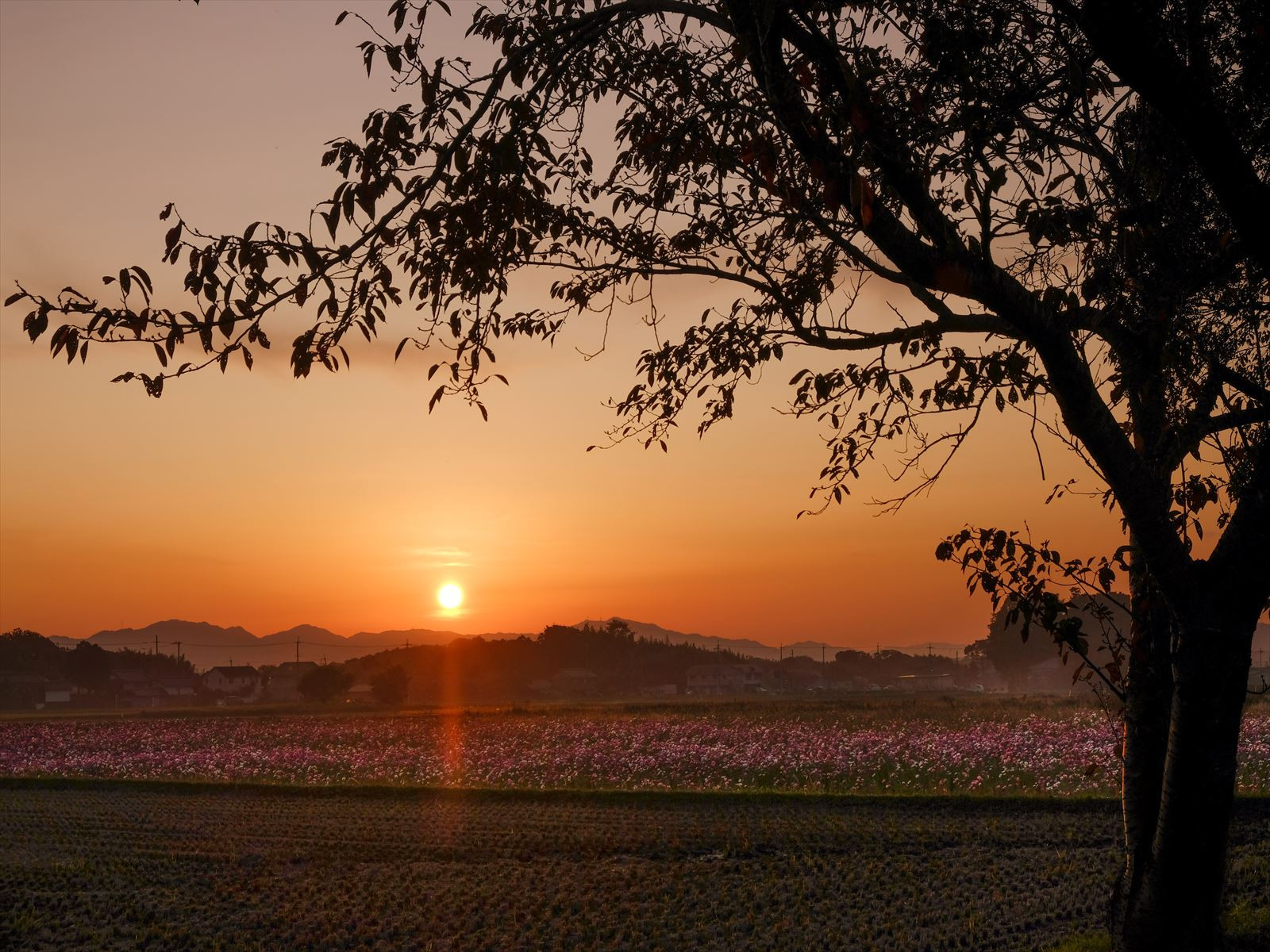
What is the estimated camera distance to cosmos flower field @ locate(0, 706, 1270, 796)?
2388 cm

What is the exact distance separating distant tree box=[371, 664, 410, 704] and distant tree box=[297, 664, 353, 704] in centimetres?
378

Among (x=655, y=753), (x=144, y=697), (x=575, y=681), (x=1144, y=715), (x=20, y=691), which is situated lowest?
(x=144, y=697)

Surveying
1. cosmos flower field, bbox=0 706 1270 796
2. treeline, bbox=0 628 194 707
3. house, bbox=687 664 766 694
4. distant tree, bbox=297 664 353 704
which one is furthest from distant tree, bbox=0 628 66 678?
cosmos flower field, bbox=0 706 1270 796

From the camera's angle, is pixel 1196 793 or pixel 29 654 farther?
pixel 29 654

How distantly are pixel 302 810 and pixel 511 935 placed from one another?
1141 cm

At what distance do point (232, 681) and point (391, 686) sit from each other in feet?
151

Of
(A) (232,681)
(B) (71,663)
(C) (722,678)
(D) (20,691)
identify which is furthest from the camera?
(C) (722,678)

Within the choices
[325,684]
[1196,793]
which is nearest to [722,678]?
[325,684]

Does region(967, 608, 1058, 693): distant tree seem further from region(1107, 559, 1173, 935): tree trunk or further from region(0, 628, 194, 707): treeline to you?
region(1107, 559, 1173, 935): tree trunk

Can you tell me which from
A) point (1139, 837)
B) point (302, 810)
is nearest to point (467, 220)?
point (1139, 837)

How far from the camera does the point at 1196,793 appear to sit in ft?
22.0

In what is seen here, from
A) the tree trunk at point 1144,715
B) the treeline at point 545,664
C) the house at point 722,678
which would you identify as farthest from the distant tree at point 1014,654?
the tree trunk at point 1144,715

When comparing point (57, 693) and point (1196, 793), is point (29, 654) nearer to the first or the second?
point (57, 693)

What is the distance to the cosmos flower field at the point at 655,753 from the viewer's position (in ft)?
78.3
